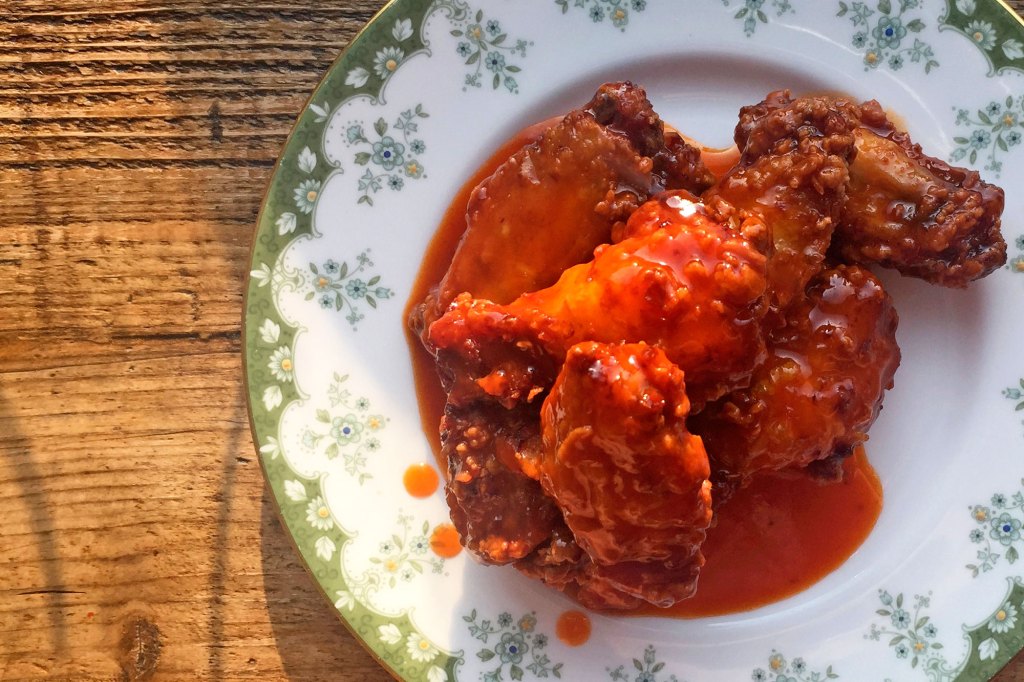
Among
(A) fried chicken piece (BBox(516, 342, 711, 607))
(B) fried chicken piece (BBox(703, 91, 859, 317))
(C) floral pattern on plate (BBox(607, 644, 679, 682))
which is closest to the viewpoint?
(A) fried chicken piece (BBox(516, 342, 711, 607))

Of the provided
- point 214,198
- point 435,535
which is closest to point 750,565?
point 435,535

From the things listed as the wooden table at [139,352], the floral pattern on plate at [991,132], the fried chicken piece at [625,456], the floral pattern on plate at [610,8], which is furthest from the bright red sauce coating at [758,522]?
the floral pattern on plate at [991,132]

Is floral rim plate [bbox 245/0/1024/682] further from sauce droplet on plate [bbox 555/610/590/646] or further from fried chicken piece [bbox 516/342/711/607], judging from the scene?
fried chicken piece [bbox 516/342/711/607]

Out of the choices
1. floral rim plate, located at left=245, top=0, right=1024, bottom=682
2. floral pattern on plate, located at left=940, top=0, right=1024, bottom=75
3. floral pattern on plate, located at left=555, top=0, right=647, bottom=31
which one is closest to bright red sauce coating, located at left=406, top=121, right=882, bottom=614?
floral rim plate, located at left=245, top=0, right=1024, bottom=682

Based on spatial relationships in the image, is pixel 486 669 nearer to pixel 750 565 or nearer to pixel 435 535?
pixel 435 535

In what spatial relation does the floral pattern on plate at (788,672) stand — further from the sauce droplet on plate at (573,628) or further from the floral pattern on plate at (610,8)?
the floral pattern on plate at (610,8)

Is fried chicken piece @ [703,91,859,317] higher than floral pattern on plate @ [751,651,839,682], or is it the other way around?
fried chicken piece @ [703,91,859,317]

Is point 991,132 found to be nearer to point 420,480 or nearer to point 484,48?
point 484,48
